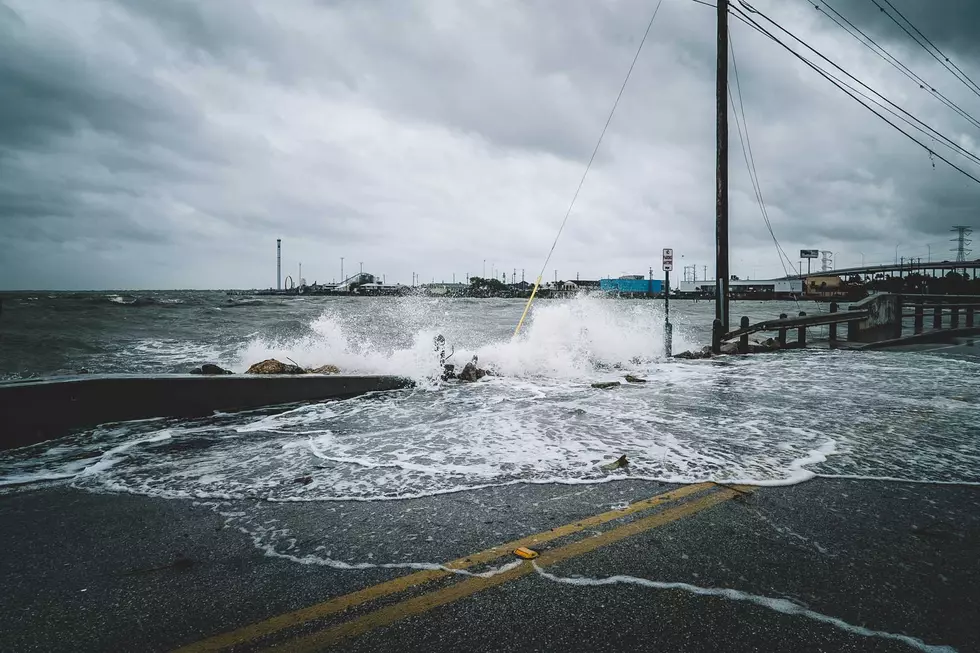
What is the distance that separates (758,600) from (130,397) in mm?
7324

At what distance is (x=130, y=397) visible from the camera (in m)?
6.30

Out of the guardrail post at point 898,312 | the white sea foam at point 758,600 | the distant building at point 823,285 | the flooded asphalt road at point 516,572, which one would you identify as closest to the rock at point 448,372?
the flooded asphalt road at point 516,572

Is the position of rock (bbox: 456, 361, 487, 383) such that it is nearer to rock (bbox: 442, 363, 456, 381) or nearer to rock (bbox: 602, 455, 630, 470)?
rock (bbox: 442, 363, 456, 381)

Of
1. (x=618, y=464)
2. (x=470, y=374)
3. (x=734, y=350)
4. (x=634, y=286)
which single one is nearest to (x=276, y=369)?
(x=470, y=374)

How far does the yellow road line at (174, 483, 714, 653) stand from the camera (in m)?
2.05

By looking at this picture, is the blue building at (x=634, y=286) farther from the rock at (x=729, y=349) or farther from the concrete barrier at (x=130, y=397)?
the concrete barrier at (x=130, y=397)

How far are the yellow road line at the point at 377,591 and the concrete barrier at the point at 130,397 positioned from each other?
201 inches

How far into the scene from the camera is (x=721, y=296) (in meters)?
14.3

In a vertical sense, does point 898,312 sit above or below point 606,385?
above

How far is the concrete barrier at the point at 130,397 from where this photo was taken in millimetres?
5289

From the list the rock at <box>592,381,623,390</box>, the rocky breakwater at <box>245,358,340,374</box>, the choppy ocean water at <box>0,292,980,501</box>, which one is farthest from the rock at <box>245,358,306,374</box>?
the rock at <box>592,381,623,390</box>

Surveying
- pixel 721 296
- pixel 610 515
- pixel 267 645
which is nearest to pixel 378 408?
pixel 610 515

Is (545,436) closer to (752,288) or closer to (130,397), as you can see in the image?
(130,397)

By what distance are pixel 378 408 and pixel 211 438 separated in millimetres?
2407
